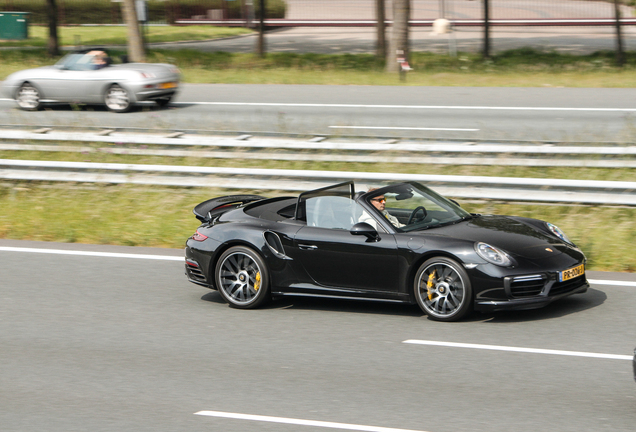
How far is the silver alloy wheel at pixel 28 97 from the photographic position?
1992 cm

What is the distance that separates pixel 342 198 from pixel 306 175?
11.8 ft

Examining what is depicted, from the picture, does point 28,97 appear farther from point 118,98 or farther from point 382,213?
point 382,213

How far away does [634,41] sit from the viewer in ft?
105

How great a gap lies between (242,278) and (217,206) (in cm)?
127

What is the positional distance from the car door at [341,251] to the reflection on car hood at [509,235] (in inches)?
18.3

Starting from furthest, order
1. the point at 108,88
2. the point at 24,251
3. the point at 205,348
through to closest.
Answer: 1. the point at 108,88
2. the point at 24,251
3. the point at 205,348

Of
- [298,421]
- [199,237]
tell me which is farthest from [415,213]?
[298,421]

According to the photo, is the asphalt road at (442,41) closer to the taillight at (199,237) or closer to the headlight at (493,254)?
the taillight at (199,237)

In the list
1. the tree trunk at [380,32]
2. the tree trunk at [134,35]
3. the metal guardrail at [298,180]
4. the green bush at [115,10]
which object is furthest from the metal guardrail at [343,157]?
the green bush at [115,10]

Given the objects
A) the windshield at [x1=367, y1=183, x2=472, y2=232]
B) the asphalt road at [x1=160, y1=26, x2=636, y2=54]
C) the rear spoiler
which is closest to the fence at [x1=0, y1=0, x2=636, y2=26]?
the asphalt road at [x1=160, y1=26, x2=636, y2=54]

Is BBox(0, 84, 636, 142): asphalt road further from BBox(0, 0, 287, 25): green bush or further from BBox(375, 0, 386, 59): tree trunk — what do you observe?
BBox(0, 0, 287, 25): green bush

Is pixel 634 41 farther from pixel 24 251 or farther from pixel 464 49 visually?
pixel 24 251

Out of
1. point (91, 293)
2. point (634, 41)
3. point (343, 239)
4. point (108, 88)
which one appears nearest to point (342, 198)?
point (343, 239)

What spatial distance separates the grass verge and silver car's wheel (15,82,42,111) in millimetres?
7261
